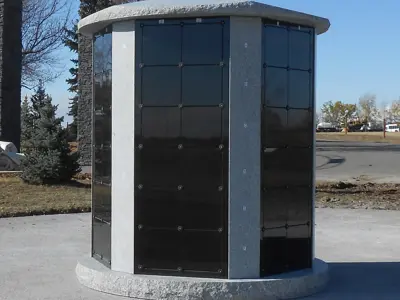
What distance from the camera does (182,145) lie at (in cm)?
560

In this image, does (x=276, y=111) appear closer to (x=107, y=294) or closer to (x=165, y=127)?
(x=165, y=127)

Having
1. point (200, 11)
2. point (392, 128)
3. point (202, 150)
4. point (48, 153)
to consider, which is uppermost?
point (200, 11)

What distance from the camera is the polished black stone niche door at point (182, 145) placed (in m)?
5.54

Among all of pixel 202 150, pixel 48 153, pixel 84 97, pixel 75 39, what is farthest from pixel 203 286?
pixel 75 39

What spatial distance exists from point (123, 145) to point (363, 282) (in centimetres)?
276

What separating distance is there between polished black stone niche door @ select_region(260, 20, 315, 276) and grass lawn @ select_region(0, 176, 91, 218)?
22.3 ft

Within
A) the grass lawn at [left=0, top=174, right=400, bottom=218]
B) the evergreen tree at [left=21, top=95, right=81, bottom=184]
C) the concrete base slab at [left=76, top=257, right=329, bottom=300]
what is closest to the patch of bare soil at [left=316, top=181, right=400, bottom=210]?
the grass lawn at [left=0, top=174, right=400, bottom=218]

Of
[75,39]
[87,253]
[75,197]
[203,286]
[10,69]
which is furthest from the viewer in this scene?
[75,39]

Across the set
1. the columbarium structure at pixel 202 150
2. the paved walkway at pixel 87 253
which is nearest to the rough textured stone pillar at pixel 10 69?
the paved walkway at pixel 87 253

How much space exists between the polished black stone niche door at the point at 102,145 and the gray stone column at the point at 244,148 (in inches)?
50.1

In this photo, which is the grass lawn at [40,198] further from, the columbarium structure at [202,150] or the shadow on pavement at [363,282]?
the shadow on pavement at [363,282]

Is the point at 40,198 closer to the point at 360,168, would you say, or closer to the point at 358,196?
the point at 358,196

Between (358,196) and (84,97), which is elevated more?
(84,97)

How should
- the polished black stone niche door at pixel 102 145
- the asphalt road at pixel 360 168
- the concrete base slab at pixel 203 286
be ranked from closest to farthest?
the concrete base slab at pixel 203 286 < the polished black stone niche door at pixel 102 145 < the asphalt road at pixel 360 168
